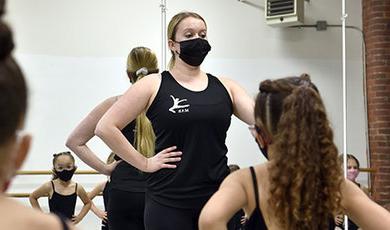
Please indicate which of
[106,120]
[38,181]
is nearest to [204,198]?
[106,120]

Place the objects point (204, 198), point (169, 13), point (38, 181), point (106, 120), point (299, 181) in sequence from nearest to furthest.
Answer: point (299, 181), point (204, 198), point (106, 120), point (38, 181), point (169, 13)

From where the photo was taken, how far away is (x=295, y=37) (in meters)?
7.08

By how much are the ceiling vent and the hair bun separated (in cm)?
597

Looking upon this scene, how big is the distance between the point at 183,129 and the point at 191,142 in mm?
59

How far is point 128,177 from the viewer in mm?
2945

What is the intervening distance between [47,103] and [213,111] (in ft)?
14.9

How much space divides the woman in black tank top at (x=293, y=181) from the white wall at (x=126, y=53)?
4988 mm

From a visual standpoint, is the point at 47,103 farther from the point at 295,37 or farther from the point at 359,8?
the point at 359,8

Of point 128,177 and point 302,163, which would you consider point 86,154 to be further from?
point 302,163

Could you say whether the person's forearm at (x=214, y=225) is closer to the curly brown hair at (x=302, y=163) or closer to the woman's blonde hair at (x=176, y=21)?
the curly brown hair at (x=302, y=163)

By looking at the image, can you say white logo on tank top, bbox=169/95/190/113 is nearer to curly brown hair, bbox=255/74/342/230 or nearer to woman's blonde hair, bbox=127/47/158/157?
woman's blonde hair, bbox=127/47/158/157

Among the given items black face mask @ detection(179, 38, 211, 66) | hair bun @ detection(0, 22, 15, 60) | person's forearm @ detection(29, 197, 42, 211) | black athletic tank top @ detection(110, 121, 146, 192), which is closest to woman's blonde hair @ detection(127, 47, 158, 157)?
black athletic tank top @ detection(110, 121, 146, 192)

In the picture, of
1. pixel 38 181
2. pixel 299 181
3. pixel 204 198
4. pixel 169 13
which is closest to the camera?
pixel 299 181

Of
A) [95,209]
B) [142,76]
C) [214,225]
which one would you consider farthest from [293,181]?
[95,209]
